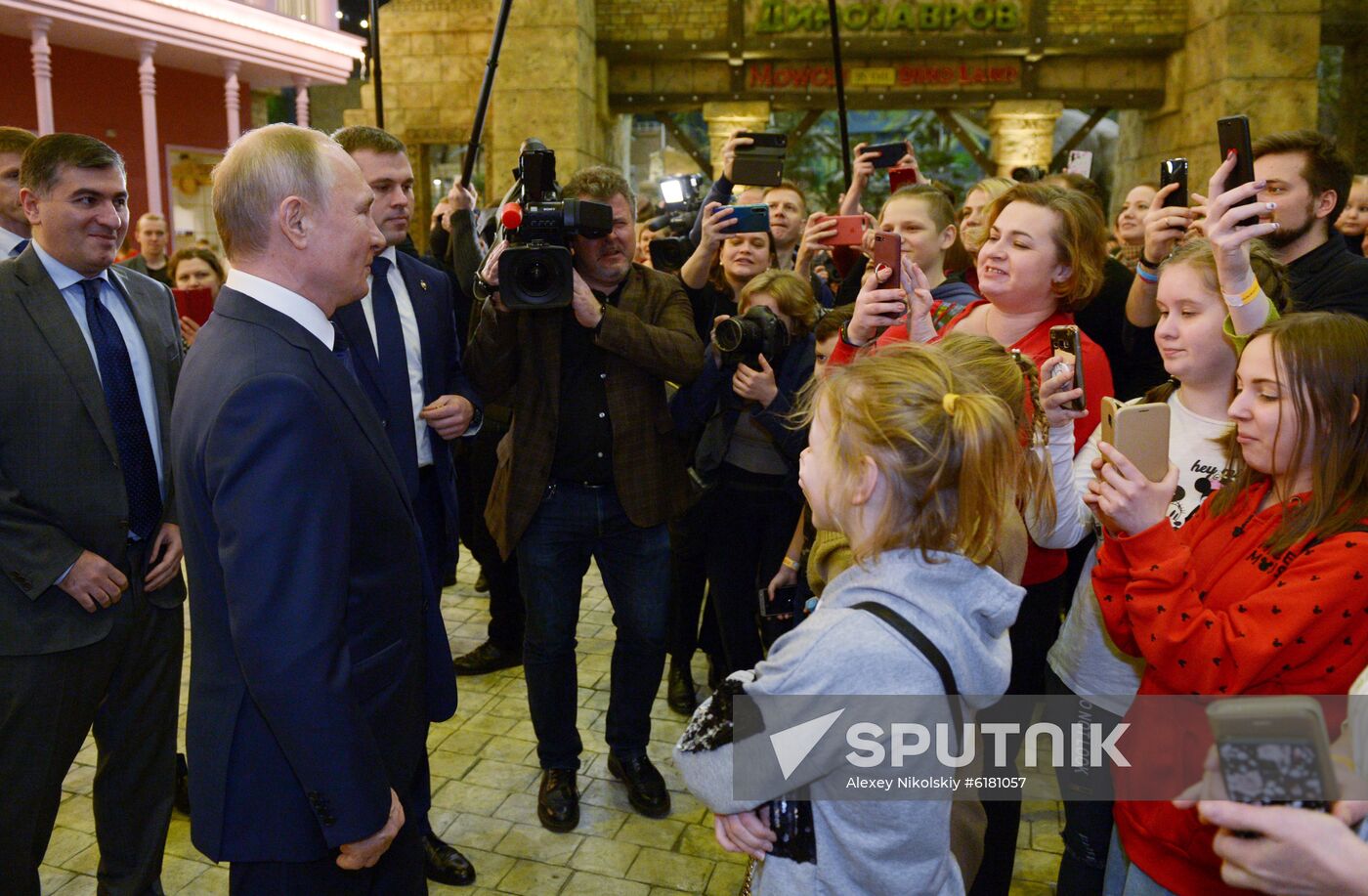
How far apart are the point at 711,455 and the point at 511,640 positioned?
138cm

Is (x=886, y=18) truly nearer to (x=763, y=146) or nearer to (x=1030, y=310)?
(x=763, y=146)

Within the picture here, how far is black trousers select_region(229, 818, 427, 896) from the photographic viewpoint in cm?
154

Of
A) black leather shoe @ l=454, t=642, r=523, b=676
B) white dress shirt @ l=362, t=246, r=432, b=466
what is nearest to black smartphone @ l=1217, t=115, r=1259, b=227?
white dress shirt @ l=362, t=246, r=432, b=466

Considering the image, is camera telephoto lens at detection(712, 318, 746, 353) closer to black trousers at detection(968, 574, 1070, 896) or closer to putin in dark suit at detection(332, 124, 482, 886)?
A: putin in dark suit at detection(332, 124, 482, 886)

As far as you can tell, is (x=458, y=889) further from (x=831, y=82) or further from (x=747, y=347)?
(x=831, y=82)

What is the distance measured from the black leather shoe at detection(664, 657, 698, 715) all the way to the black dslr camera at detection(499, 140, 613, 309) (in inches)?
66.2

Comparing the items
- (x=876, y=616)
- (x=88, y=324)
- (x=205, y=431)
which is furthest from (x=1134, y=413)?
(x=88, y=324)

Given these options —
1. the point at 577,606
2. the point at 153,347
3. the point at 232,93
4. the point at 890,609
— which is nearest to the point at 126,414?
the point at 153,347

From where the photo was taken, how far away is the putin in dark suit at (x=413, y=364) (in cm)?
245

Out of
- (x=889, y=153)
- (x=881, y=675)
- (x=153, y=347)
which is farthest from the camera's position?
(x=889, y=153)

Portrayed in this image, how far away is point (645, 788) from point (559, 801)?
0.85 feet

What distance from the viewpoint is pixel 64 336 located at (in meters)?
2.20

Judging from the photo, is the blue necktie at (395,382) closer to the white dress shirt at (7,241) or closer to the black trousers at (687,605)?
the black trousers at (687,605)

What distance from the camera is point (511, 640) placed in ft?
12.8
